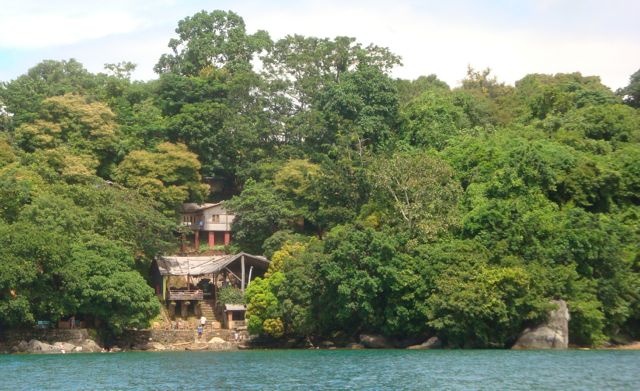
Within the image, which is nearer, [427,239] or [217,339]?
[427,239]

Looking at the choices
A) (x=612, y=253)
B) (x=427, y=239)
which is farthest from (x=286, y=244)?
(x=612, y=253)

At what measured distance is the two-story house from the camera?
229ft

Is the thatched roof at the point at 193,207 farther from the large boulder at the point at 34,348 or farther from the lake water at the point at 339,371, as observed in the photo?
the lake water at the point at 339,371

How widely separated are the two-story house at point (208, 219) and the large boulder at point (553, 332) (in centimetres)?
2920

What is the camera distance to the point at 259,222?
207ft

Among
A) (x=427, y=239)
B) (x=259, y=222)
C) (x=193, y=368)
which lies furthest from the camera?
(x=259, y=222)

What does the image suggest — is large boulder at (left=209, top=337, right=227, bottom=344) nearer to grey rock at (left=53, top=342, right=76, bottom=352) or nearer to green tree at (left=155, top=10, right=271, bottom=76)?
grey rock at (left=53, top=342, right=76, bottom=352)

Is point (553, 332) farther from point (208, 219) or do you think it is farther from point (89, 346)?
point (208, 219)

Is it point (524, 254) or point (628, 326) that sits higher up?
point (524, 254)

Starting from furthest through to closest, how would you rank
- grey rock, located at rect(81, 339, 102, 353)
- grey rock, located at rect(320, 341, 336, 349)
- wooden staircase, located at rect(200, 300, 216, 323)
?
wooden staircase, located at rect(200, 300, 216, 323) < grey rock, located at rect(320, 341, 336, 349) < grey rock, located at rect(81, 339, 102, 353)

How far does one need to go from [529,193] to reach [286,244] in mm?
15731

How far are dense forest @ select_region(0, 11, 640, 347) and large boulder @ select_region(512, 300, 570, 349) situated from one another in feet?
2.34

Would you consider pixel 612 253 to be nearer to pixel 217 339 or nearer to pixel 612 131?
pixel 612 131

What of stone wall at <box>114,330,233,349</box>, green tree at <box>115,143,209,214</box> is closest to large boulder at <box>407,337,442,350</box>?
stone wall at <box>114,330,233,349</box>
